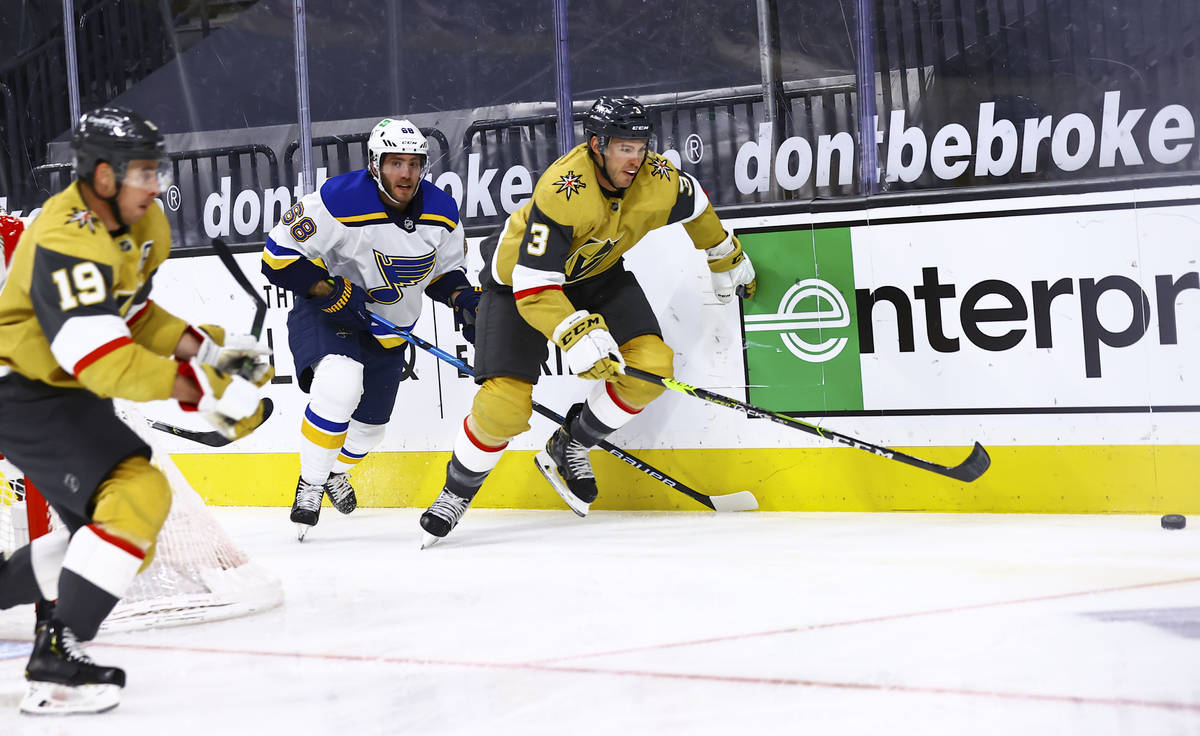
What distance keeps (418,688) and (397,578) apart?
3.33ft

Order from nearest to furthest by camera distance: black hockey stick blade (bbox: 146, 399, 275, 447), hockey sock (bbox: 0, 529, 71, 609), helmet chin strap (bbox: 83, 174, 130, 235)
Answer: helmet chin strap (bbox: 83, 174, 130, 235), hockey sock (bbox: 0, 529, 71, 609), black hockey stick blade (bbox: 146, 399, 275, 447)

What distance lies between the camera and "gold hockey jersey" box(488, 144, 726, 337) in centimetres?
330

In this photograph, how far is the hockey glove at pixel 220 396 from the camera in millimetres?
1997

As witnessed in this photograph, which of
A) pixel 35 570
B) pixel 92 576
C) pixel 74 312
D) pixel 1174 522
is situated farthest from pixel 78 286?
pixel 1174 522

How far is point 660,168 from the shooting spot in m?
3.52

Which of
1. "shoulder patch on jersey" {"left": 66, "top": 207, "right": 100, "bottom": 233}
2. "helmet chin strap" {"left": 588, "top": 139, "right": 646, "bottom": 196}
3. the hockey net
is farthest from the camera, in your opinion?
"helmet chin strap" {"left": 588, "top": 139, "right": 646, "bottom": 196}

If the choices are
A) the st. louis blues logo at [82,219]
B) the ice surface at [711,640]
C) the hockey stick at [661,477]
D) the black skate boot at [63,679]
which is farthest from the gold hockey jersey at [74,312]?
the hockey stick at [661,477]

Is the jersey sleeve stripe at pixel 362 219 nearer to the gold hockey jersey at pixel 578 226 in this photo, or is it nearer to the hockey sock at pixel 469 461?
the gold hockey jersey at pixel 578 226

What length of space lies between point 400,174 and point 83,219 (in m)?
1.77

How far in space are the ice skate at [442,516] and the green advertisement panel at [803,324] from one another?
37.5 inches

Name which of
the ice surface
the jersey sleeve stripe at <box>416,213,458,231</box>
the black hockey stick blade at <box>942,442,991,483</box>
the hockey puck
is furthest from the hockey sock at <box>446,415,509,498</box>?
the hockey puck

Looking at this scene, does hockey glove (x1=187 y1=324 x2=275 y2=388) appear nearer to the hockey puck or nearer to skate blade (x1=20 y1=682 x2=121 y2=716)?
skate blade (x1=20 y1=682 x2=121 y2=716)

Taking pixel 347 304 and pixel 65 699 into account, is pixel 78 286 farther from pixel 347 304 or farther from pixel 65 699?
pixel 347 304

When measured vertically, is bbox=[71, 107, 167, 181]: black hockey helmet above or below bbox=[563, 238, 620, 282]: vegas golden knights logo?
above
